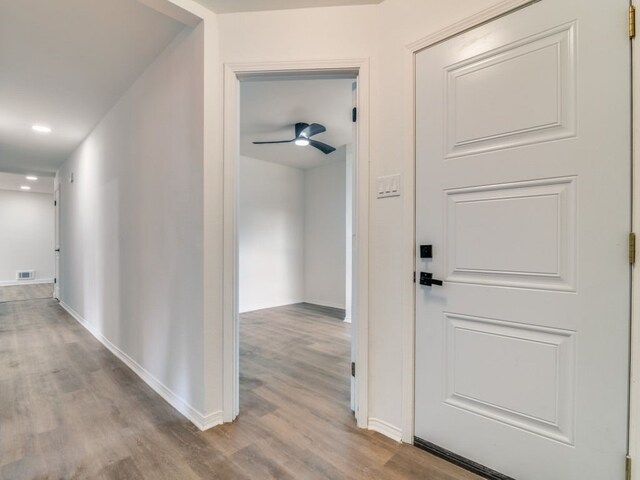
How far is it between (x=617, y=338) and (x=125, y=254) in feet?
10.8

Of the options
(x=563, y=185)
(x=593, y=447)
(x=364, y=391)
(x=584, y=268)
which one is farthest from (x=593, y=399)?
(x=364, y=391)

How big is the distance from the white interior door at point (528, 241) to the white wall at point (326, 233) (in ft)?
12.1

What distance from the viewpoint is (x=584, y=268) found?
1.18m

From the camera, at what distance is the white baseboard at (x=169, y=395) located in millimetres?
1795

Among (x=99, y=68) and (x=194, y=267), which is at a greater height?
(x=99, y=68)

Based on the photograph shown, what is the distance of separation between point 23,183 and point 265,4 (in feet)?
28.6

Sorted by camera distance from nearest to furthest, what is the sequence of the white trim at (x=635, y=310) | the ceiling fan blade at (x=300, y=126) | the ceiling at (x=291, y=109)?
the white trim at (x=635, y=310) < the ceiling at (x=291, y=109) < the ceiling fan blade at (x=300, y=126)

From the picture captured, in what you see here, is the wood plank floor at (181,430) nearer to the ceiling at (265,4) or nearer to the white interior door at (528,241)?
the white interior door at (528,241)

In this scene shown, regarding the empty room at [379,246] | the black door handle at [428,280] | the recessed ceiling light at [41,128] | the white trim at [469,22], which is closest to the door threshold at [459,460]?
the empty room at [379,246]

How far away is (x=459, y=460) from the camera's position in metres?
1.47

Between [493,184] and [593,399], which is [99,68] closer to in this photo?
[493,184]

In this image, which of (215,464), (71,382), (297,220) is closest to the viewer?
(215,464)

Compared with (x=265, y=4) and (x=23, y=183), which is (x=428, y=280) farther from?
(x=23, y=183)

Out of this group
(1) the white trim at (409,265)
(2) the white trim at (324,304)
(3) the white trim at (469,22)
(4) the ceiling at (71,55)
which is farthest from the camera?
(2) the white trim at (324,304)
